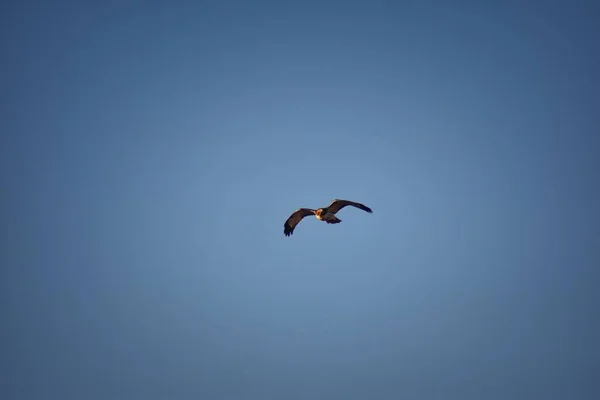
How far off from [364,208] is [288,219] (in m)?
4.59

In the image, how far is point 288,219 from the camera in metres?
28.8

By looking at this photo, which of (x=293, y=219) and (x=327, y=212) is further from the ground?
(x=293, y=219)

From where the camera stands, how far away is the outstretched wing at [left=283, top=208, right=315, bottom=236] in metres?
28.6

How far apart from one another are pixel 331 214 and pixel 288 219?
2.55 meters

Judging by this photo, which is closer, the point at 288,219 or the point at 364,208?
the point at 364,208

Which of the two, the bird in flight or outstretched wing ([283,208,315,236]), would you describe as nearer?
the bird in flight

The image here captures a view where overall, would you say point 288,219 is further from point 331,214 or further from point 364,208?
Result: point 364,208

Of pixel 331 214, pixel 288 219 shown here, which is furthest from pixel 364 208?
pixel 288 219

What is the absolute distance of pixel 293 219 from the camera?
29.0 m

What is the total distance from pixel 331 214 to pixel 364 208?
2074 mm

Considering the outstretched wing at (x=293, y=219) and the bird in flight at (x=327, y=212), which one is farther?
the outstretched wing at (x=293, y=219)

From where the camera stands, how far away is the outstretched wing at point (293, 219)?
2856 cm

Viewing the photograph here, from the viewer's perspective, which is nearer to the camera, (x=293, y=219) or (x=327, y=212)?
(x=327, y=212)

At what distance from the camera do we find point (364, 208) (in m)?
25.9
